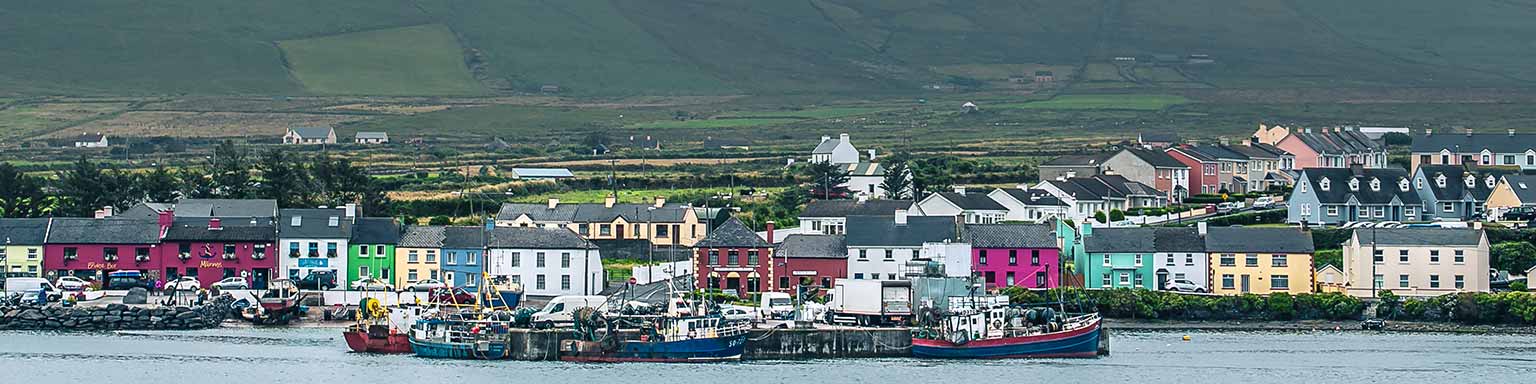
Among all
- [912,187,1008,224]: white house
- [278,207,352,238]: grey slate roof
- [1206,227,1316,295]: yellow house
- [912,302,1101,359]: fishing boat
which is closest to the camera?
[912,302,1101,359]: fishing boat

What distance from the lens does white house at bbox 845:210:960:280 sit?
89562 mm

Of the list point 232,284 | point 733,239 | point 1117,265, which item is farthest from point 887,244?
point 232,284

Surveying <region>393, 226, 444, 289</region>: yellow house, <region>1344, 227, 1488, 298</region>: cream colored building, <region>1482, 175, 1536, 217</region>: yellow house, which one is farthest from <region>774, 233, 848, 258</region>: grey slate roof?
<region>1482, 175, 1536, 217</region>: yellow house

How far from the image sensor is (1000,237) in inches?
3553

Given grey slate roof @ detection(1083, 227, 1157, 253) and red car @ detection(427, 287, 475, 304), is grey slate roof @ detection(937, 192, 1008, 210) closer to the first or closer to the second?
grey slate roof @ detection(1083, 227, 1157, 253)

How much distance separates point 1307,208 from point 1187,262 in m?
24.1

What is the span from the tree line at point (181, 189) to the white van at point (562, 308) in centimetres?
2994

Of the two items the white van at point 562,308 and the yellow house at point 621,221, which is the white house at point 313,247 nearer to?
the white van at point 562,308

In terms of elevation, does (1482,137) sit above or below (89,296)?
above

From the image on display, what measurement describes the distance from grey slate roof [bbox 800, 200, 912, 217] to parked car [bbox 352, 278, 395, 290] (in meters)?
23.8

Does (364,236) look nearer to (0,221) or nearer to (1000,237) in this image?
(0,221)

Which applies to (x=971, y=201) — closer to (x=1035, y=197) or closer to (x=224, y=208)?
(x=1035, y=197)

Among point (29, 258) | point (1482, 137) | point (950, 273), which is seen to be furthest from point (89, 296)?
point (1482, 137)

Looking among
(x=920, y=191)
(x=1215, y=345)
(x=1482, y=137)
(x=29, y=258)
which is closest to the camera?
(x=1215, y=345)
